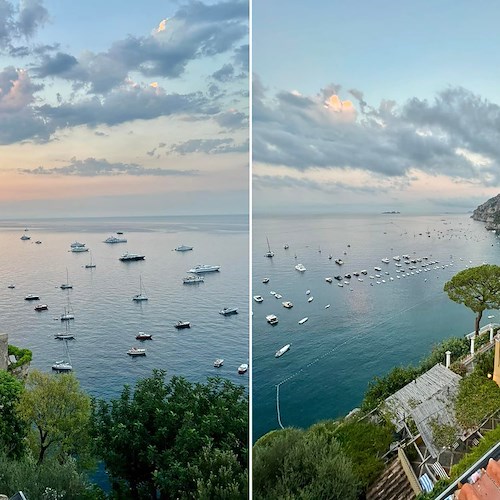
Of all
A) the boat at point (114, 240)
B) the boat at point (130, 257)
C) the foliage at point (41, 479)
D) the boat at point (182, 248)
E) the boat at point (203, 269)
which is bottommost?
the foliage at point (41, 479)

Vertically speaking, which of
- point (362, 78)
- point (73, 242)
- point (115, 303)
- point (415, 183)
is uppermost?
point (362, 78)

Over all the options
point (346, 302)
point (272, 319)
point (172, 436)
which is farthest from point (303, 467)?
point (172, 436)

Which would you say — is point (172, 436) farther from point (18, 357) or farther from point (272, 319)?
point (272, 319)

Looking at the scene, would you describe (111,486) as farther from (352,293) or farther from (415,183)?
A: (415,183)

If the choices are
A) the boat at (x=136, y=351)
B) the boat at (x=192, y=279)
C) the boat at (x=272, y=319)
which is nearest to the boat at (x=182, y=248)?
Result: the boat at (x=192, y=279)

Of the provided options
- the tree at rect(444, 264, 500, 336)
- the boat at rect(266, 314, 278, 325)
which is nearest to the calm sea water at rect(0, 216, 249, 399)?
the boat at rect(266, 314, 278, 325)

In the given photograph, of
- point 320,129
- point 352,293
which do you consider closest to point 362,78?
point 320,129

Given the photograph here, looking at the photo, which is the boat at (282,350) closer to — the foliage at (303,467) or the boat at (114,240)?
the foliage at (303,467)
